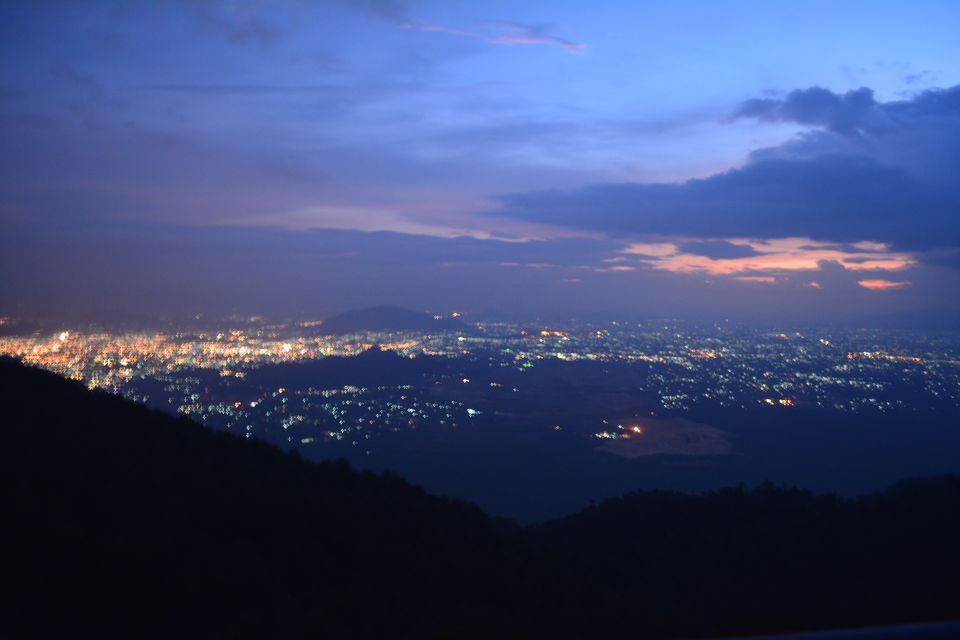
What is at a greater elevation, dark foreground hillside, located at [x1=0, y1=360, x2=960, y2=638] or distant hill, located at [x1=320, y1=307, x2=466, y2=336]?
distant hill, located at [x1=320, y1=307, x2=466, y2=336]

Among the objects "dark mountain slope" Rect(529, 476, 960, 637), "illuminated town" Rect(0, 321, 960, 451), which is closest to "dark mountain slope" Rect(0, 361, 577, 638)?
"dark mountain slope" Rect(529, 476, 960, 637)

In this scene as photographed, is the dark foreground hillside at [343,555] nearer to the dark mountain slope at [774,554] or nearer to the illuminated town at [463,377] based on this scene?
the dark mountain slope at [774,554]

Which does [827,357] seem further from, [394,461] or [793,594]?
[793,594]

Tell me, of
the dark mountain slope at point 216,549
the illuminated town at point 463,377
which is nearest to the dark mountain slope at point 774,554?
the dark mountain slope at point 216,549

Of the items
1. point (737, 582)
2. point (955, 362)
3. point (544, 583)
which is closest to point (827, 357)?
point (955, 362)

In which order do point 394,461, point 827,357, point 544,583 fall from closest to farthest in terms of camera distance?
point 544,583 → point 394,461 → point 827,357

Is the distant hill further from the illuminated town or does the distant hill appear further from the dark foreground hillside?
the dark foreground hillside

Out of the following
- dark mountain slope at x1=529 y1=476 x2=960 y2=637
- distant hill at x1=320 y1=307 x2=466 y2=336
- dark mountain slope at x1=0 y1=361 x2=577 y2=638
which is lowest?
dark mountain slope at x1=529 y1=476 x2=960 y2=637
